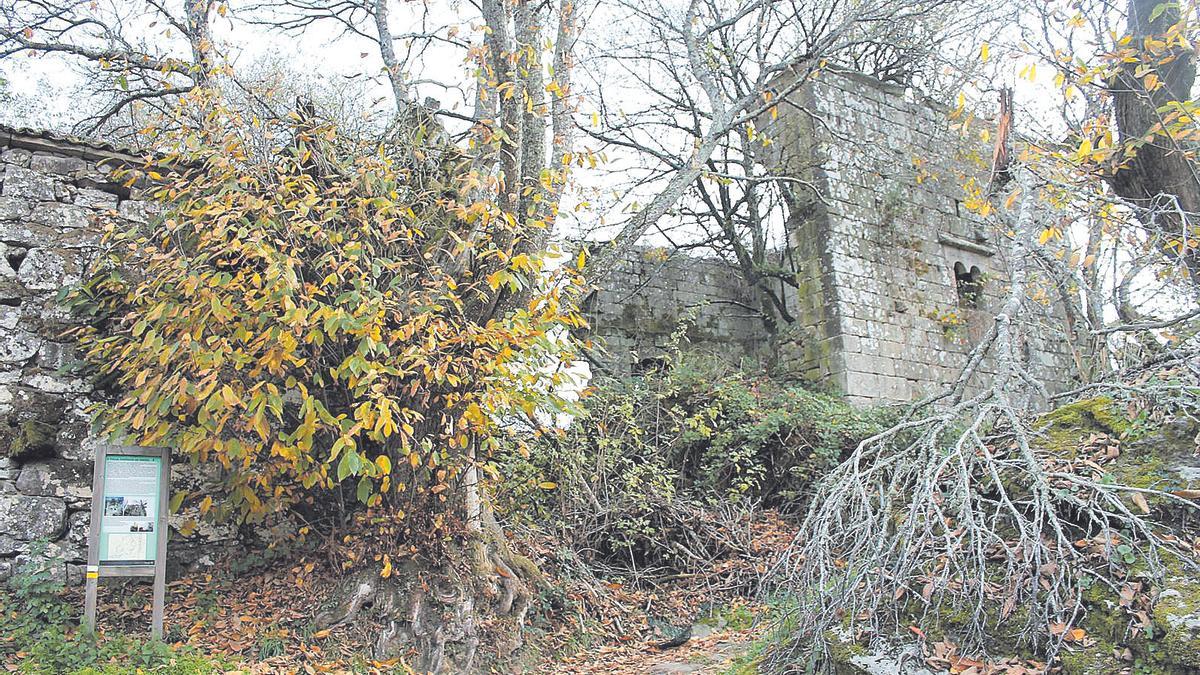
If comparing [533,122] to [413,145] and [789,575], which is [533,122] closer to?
[413,145]

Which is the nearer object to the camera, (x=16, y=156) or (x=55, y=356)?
(x=55, y=356)

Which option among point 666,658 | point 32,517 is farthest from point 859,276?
point 32,517

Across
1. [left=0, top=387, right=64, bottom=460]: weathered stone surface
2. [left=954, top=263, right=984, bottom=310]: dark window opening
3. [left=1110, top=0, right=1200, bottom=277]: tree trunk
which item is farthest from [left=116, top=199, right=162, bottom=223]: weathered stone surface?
[left=954, top=263, right=984, bottom=310]: dark window opening

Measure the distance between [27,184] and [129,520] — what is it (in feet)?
7.80

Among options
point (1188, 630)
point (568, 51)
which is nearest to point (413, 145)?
point (568, 51)

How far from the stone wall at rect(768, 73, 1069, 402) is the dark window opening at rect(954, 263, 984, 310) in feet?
0.06

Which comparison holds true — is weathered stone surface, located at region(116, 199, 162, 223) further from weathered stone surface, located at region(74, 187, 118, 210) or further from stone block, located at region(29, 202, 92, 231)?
stone block, located at region(29, 202, 92, 231)

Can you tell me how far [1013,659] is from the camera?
3.68 meters

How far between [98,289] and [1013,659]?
5.43 m

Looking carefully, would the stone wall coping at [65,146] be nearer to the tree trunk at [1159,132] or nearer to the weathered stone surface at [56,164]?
the weathered stone surface at [56,164]

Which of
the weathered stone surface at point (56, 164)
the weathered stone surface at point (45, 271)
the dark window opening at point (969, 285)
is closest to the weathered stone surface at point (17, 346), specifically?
the weathered stone surface at point (45, 271)

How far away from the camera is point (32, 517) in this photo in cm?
505

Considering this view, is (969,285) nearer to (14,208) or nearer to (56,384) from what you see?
(56,384)

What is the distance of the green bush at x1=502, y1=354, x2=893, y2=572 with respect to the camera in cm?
680
